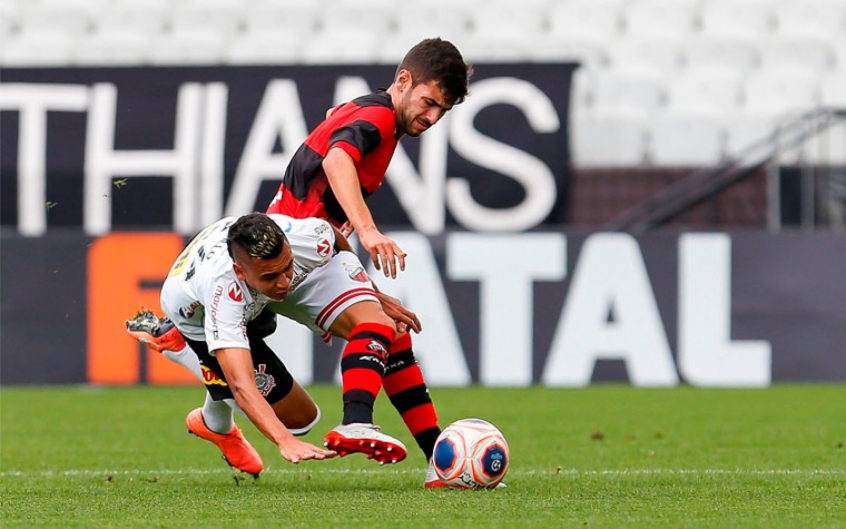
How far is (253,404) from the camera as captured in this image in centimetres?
475

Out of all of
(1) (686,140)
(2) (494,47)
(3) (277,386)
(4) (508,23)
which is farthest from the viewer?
(4) (508,23)

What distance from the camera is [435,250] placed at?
11477mm

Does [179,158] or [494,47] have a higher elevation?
[494,47]

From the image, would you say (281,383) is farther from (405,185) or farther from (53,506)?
(405,185)

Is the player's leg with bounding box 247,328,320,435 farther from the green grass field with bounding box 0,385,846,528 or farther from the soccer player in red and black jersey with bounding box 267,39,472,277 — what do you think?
the soccer player in red and black jersey with bounding box 267,39,472,277

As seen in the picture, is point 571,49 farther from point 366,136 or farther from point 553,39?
point 366,136

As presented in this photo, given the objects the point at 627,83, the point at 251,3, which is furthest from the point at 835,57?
the point at 251,3

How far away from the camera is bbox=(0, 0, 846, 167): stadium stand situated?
13.5m

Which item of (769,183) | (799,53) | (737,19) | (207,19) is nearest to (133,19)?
(207,19)

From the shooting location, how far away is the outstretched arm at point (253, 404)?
4.60m

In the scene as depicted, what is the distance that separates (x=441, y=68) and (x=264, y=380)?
1408 millimetres

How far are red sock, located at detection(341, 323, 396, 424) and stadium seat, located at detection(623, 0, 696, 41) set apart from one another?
9855 mm

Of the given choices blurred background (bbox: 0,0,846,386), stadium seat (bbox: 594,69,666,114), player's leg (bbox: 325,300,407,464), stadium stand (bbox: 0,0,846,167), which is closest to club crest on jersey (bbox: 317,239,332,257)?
player's leg (bbox: 325,300,407,464)

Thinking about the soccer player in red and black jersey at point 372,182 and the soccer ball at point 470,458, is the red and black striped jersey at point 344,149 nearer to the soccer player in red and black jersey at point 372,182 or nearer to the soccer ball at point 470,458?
the soccer player in red and black jersey at point 372,182
